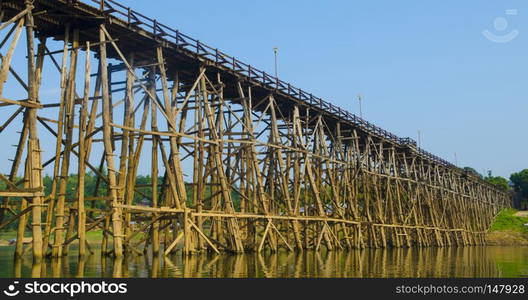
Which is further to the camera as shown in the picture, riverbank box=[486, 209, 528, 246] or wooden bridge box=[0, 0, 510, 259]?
riverbank box=[486, 209, 528, 246]

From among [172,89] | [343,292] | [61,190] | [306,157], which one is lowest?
[343,292]

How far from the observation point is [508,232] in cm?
6906

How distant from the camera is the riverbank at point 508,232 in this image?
64875mm

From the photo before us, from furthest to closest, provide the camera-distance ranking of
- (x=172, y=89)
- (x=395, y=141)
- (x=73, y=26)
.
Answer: (x=395, y=141) → (x=172, y=89) → (x=73, y=26)

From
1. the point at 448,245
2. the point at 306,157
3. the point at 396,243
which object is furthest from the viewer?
the point at 448,245

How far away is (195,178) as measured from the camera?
2747 centimetres

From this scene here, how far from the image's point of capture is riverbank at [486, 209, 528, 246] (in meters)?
64.9

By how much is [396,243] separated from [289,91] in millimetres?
16593

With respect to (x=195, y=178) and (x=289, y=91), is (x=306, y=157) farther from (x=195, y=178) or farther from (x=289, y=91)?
(x=195, y=178)

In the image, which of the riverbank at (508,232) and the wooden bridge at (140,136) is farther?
the riverbank at (508,232)

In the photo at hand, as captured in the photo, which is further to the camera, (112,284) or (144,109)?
(144,109)

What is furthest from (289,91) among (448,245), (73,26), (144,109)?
(448,245)

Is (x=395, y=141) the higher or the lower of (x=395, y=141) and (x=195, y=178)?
the higher

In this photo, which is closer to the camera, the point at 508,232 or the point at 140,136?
the point at 140,136
